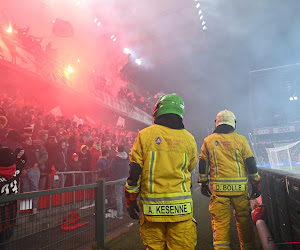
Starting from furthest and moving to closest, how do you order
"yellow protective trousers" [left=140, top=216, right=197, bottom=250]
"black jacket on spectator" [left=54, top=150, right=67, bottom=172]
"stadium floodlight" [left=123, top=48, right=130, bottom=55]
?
"stadium floodlight" [left=123, top=48, right=130, bottom=55], "black jacket on spectator" [left=54, top=150, right=67, bottom=172], "yellow protective trousers" [left=140, top=216, right=197, bottom=250]

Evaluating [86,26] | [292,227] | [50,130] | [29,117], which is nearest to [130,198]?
[292,227]

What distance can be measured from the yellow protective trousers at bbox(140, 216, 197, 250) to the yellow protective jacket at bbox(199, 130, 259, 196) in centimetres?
138

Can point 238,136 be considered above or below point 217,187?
above

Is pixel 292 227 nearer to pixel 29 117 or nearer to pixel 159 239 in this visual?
pixel 159 239

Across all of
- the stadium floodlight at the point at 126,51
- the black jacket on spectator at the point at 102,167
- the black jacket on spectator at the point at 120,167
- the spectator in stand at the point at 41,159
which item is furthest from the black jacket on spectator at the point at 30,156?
the stadium floodlight at the point at 126,51

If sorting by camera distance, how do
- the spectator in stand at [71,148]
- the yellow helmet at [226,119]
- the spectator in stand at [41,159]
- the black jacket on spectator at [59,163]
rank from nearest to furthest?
the yellow helmet at [226,119], the spectator in stand at [41,159], the black jacket on spectator at [59,163], the spectator in stand at [71,148]

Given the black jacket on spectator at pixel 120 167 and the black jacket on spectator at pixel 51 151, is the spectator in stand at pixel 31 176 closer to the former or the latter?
the black jacket on spectator at pixel 51 151

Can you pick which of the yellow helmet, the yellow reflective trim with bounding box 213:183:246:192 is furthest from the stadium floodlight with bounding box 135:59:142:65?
the yellow reflective trim with bounding box 213:183:246:192

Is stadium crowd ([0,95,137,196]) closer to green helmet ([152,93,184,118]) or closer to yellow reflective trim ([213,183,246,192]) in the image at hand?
yellow reflective trim ([213,183,246,192])

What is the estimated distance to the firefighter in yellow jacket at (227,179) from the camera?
3150 mm

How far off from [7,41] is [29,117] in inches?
102

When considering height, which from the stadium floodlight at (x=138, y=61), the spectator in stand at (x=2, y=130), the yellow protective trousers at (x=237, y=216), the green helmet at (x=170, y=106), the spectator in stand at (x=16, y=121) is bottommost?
the yellow protective trousers at (x=237, y=216)

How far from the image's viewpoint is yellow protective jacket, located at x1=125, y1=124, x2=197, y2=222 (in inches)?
79.4

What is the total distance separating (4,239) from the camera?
2389mm
